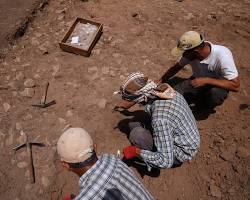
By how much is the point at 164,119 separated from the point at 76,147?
40.9 inches

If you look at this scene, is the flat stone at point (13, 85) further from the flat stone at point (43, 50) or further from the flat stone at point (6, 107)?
the flat stone at point (43, 50)

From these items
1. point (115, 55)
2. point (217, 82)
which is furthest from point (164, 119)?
point (115, 55)

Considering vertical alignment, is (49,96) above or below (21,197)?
above

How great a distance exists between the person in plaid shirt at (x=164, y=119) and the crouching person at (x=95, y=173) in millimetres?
769

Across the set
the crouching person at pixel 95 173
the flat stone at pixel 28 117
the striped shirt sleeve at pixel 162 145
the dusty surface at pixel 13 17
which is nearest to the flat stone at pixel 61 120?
the flat stone at pixel 28 117

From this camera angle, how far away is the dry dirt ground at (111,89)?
→ 414 cm

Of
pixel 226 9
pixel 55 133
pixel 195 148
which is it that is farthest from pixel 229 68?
pixel 226 9

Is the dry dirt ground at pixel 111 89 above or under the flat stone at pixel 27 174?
above

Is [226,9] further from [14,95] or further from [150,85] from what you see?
[14,95]

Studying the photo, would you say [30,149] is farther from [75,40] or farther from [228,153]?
[228,153]

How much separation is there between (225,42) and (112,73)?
2080 millimetres

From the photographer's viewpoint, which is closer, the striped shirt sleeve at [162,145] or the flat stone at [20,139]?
the striped shirt sleeve at [162,145]

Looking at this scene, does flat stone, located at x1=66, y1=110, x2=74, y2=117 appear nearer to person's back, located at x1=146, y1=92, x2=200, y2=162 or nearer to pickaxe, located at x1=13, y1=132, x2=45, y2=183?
pickaxe, located at x1=13, y1=132, x2=45, y2=183

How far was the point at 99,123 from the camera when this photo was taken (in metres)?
4.68
